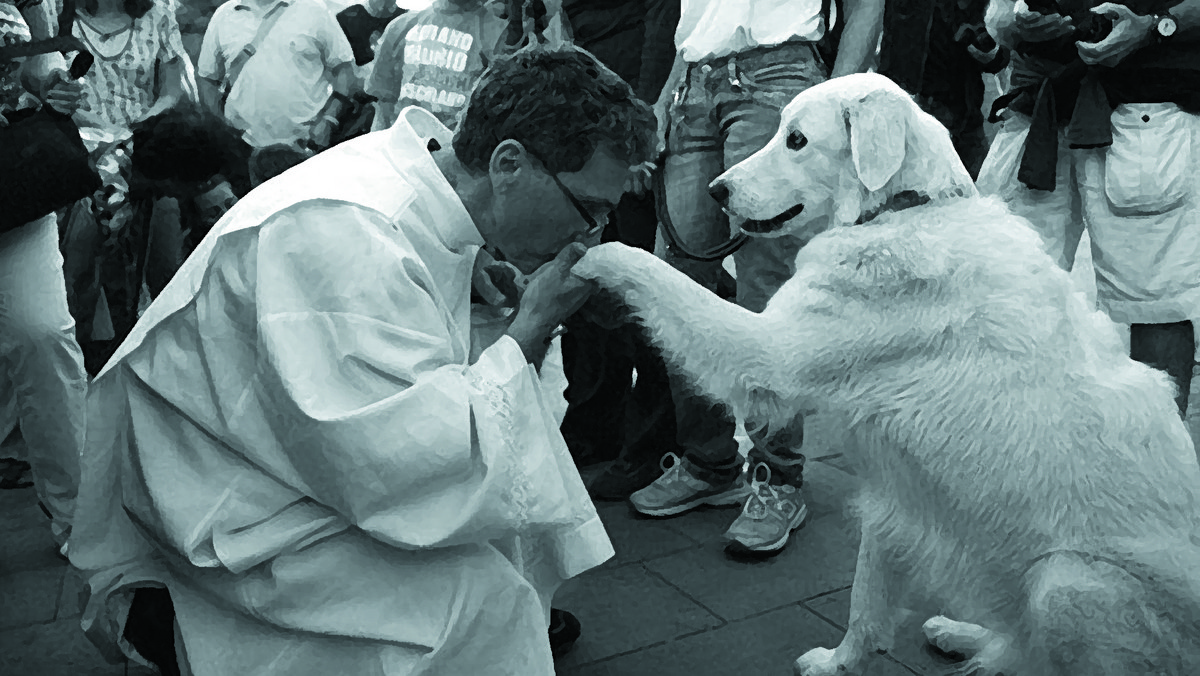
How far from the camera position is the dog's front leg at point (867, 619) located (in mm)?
2006

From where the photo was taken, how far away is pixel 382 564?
4.90 feet

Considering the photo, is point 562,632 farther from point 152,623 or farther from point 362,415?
point 362,415

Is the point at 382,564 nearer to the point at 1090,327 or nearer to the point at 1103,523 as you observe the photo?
the point at 1103,523

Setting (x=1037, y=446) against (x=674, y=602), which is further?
(x=674, y=602)

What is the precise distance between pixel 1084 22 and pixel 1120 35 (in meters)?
0.11

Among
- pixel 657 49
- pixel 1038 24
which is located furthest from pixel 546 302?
pixel 1038 24

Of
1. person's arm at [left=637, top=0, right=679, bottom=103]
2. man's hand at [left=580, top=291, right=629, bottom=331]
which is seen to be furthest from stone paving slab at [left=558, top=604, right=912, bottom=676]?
person's arm at [left=637, top=0, right=679, bottom=103]

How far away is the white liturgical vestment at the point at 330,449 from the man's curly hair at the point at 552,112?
0.45 feet

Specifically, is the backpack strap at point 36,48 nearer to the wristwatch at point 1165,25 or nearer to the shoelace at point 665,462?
the shoelace at point 665,462

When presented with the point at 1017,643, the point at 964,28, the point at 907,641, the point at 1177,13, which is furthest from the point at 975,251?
the point at 964,28

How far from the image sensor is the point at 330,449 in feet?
4.55

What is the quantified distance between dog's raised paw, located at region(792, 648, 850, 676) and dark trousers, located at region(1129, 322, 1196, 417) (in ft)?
4.75

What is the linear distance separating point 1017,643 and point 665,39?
2124 mm

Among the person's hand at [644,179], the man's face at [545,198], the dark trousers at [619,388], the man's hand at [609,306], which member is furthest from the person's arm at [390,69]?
the man's face at [545,198]
